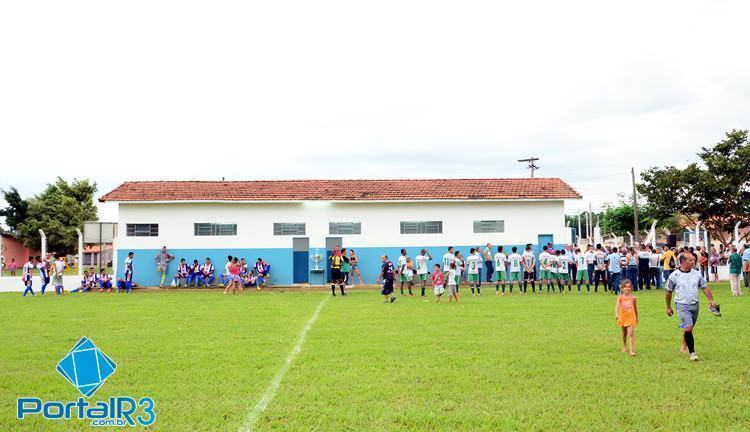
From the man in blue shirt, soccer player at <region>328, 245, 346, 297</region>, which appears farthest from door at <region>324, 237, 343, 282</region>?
the man in blue shirt

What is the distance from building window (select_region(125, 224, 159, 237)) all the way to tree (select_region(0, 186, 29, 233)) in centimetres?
3462

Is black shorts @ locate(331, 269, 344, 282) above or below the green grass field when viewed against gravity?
above

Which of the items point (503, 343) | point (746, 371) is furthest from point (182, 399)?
point (746, 371)

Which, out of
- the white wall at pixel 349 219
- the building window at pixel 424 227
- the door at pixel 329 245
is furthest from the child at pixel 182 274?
the building window at pixel 424 227

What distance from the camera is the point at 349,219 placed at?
1204 inches

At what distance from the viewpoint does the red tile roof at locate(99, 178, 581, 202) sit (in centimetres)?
3023

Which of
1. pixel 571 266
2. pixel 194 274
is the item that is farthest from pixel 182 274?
pixel 571 266

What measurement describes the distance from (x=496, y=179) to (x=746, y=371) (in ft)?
79.9

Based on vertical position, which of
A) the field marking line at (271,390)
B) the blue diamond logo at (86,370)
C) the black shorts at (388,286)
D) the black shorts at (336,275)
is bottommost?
the field marking line at (271,390)

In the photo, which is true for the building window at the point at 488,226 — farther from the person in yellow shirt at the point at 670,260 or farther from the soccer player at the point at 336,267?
the person in yellow shirt at the point at 670,260

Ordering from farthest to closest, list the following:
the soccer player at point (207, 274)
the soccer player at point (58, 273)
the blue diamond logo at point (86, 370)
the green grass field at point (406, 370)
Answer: the soccer player at point (207, 274), the soccer player at point (58, 273), the blue diamond logo at point (86, 370), the green grass field at point (406, 370)

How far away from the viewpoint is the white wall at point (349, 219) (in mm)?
30281

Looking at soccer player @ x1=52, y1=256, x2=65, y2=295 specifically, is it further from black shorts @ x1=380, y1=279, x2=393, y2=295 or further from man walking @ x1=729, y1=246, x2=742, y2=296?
man walking @ x1=729, y1=246, x2=742, y2=296

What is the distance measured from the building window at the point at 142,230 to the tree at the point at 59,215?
83.8 feet
